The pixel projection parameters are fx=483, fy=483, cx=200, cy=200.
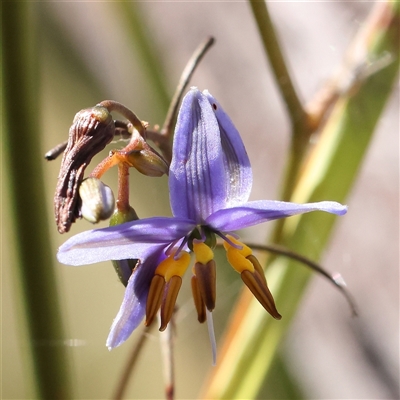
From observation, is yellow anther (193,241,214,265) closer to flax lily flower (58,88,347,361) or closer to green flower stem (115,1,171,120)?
flax lily flower (58,88,347,361)

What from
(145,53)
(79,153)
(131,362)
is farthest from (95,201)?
(145,53)

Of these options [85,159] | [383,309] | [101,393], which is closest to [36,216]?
[85,159]

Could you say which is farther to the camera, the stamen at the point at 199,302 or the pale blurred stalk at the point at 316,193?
the pale blurred stalk at the point at 316,193

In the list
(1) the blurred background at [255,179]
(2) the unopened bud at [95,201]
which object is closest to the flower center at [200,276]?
(2) the unopened bud at [95,201]

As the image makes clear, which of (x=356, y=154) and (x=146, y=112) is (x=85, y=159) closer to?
(x=356, y=154)

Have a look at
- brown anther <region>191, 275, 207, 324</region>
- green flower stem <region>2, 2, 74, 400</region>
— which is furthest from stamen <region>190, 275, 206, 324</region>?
green flower stem <region>2, 2, 74, 400</region>

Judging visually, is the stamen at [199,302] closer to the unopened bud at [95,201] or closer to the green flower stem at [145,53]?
the unopened bud at [95,201]

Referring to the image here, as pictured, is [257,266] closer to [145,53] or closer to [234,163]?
[234,163]
